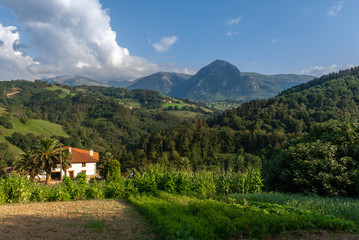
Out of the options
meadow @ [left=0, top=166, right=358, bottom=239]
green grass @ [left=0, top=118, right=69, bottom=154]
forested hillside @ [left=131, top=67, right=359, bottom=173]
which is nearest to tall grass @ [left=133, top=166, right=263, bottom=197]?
meadow @ [left=0, top=166, right=358, bottom=239]

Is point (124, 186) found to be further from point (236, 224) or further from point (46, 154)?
point (46, 154)

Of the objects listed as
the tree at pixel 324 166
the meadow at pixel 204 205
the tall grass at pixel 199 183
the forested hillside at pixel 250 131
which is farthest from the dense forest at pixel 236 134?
the tree at pixel 324 166

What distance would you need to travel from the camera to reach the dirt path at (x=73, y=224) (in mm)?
5802

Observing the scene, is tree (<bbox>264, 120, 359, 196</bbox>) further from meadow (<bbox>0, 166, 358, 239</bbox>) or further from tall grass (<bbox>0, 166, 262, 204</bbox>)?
tall grass (<bbox>0, 166, 262, 204</bbox>)

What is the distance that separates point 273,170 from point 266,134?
65.3 m

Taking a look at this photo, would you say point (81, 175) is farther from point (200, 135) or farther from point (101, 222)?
point (200, 135)

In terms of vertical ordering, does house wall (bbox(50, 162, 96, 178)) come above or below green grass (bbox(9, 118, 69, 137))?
below

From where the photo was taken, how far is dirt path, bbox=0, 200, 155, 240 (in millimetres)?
5802

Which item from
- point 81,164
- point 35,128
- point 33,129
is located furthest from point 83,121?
point 81,164

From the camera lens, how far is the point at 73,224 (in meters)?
6.68

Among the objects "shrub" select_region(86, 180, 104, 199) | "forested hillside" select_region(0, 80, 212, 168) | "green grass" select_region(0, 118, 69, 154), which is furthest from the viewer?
"forested hillside" select_region(0, 80, 212, 168)

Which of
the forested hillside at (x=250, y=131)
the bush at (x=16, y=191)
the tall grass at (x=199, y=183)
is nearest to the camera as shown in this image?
the bush at (x=16, y=191)

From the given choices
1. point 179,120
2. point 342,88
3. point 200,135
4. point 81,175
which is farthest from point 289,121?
point 179,120

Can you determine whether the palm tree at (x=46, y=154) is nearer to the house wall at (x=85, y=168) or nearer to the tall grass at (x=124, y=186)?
the tall grass at (x=124, y=186)
